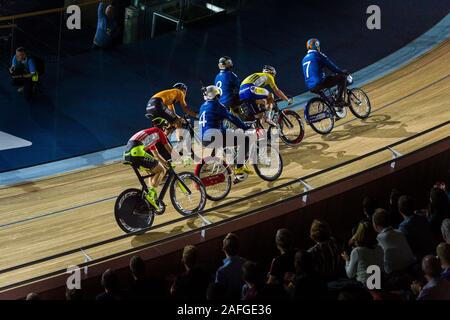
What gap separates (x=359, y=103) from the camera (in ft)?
44.8

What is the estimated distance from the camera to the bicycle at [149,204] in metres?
10.2

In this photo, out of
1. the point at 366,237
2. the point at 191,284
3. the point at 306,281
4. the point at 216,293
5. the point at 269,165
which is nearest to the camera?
the point at 216,293

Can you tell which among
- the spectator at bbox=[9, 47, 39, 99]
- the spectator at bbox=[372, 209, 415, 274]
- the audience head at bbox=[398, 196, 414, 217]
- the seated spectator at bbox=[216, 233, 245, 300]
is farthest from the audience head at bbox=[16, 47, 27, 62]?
the spectator at bbox=[372, 209, 415, 274]

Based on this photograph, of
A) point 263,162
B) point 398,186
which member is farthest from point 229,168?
point 398,186

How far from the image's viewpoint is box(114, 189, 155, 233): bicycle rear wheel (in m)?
10.2

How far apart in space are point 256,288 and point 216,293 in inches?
19.0

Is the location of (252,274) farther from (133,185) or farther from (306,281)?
(133,185)

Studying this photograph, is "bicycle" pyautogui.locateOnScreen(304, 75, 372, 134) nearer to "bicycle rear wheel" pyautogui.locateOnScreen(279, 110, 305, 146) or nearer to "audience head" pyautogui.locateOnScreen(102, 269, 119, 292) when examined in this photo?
"bicycle rear wheel" pyautogui.locateOnScreen(279, 110, 305, 146)

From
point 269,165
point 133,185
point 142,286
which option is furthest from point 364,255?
point 133,185

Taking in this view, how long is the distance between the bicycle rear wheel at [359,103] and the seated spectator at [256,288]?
6.06m

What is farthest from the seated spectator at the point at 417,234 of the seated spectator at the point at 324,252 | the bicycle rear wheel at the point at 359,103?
the bicycle rear wheel at the point at 359,103

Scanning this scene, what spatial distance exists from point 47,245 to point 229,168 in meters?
2.37

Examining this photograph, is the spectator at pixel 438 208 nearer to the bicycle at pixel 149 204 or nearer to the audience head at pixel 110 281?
the bicycle at pixel 149 204
